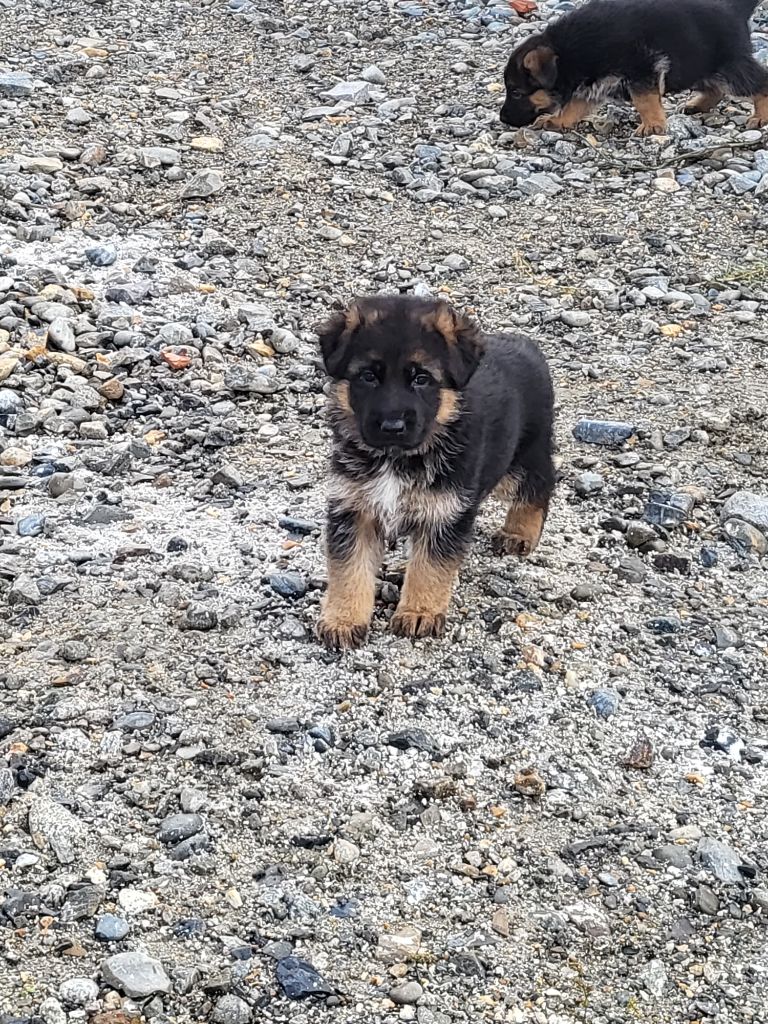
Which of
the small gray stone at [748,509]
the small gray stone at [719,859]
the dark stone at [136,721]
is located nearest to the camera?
the small gray stone at [719,859]

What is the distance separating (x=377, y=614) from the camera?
19.2 ft

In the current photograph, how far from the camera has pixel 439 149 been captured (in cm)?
1127

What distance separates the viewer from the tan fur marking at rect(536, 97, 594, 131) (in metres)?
11.7

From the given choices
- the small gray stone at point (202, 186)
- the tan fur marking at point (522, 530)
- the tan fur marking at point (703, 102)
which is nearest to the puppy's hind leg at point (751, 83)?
the tan fur marking at point (703, 102)

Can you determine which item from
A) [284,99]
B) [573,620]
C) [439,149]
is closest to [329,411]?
[573,620]

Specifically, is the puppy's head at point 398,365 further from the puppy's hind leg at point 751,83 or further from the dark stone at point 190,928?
the puppy's hind leg at point 751,83

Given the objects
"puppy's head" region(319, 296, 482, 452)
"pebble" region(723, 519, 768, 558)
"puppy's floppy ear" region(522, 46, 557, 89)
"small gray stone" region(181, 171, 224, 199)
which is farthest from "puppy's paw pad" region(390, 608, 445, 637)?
"puppy's floppy ear" region(522, 46, 557, 89)

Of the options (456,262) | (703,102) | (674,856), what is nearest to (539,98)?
(703,102)

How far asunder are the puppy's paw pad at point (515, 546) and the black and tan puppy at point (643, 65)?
628 cm

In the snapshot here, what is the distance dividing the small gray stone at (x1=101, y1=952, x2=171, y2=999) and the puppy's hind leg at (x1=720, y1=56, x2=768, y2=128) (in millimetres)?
9636

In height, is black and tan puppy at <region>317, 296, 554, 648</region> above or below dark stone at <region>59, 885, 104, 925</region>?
above

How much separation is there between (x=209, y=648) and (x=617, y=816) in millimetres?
1703

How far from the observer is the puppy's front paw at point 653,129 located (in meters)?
11.6

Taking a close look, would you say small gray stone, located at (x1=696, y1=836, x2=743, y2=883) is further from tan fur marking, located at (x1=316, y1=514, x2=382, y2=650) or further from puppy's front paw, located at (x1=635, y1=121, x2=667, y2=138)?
puppy's front paw, located at (x1=635, y1=121, x2=667, y2=138)
